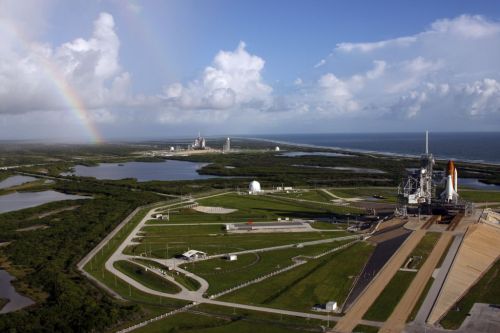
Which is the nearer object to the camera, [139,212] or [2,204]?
[139,212]

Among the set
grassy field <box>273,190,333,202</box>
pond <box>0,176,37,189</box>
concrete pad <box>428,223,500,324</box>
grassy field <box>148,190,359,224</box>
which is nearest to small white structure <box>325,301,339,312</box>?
concrete pad <box>428,223,500,324</box>

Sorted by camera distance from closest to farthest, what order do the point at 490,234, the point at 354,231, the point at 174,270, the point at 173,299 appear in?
the point at 173,299 → the point at 174,270 → the point at 490,234 → the point at 354,231

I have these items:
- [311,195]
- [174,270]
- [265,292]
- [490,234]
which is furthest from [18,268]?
[311,195]

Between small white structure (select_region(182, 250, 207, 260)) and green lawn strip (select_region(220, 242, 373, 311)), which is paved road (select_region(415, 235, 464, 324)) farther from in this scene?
small white structure (select_region(182, 250, 207, 260))

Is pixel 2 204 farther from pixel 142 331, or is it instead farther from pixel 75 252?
pixel 142 331

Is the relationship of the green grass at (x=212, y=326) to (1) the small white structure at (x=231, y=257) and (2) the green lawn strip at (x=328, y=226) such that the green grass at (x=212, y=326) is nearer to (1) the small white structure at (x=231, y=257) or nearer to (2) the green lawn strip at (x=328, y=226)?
(1) the small white structure at (x=231, y=257)

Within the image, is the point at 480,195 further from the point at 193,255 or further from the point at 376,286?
the point at 193,255
